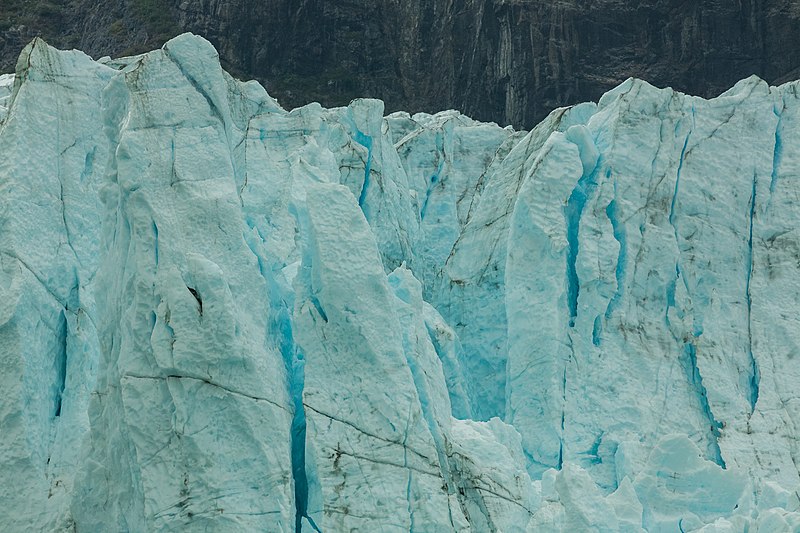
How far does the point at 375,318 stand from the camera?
30.9 ft

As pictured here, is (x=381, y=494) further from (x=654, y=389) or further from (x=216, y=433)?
(x=654, y=389)

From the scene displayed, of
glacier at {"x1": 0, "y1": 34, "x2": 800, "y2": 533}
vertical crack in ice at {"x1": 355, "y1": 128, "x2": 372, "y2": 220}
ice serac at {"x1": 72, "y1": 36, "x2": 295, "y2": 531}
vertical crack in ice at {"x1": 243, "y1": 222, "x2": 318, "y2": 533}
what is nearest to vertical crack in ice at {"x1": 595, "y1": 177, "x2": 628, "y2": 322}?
glacier at {"x1": 0, "y1": 34, "x2": 800, "y2": 533}

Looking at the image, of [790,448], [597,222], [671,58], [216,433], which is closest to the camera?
[216,433]

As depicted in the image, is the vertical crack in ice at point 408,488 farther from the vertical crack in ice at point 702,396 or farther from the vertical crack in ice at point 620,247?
the vertical crack in ice at point 702,396

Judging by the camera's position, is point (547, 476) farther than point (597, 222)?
No

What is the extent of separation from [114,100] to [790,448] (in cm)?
637

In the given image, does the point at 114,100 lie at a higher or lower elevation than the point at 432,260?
higher

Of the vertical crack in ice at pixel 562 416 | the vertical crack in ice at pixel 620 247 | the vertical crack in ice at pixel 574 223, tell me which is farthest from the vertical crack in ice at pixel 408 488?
the vertical crack in ice at pixel 620 247

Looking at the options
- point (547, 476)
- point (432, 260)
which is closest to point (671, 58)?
point (432, 260)

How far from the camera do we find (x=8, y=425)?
408 inches

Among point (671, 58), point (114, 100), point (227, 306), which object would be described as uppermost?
point (114, 100)

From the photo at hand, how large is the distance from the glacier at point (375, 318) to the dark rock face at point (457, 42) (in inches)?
612

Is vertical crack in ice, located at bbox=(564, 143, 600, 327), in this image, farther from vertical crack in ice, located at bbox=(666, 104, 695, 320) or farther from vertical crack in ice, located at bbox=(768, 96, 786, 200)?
A: vertical crack in ice, located at bbox=(768, 96, 786, 200)

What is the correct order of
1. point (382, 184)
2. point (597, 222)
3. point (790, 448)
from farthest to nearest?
point (382, 184) < point (597, 222) < point (790, 448)
